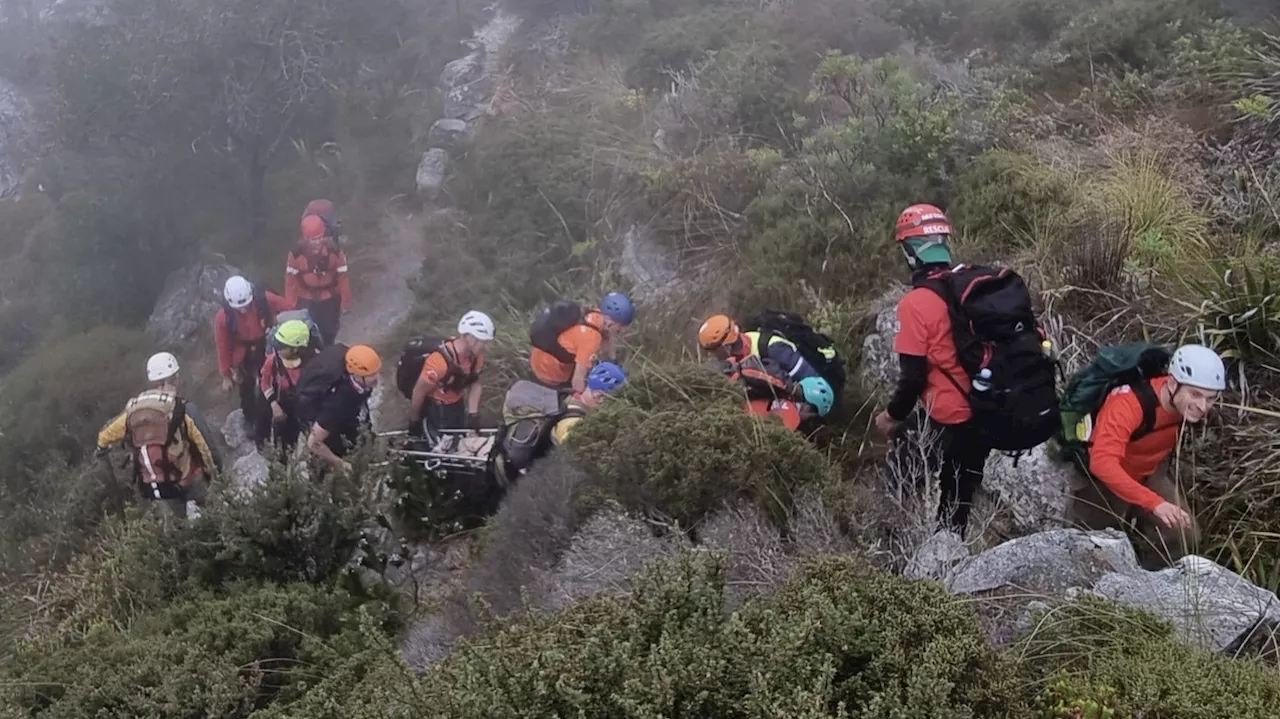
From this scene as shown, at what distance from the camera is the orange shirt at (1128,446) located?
3.68m

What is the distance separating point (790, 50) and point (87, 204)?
43.3 feet

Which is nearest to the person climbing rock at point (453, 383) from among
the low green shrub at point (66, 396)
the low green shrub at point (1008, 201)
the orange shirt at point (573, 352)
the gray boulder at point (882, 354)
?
the orange shirt at point (573, 352)

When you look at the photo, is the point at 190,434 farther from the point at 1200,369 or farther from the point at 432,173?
the point at 432,173

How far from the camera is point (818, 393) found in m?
5.26

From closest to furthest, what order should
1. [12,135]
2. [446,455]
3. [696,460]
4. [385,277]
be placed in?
[696,460] → [446,455] → [385,277] → [12,135]

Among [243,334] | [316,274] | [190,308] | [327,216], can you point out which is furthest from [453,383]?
[190,308]

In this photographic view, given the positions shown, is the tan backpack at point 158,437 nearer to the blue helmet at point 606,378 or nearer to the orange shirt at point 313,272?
the blue helmet at point 606,378

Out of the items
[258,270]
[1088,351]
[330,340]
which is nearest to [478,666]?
[1088,351]

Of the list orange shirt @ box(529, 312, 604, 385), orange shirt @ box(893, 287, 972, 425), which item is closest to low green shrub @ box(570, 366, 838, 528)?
orange shirt @ box(893, 287, 972, 425)

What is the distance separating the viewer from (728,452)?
4.61m

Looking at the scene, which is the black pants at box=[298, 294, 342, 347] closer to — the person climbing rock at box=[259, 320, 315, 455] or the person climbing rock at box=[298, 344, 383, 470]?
the person climbing rock at box=[259, 320, 315, 455]

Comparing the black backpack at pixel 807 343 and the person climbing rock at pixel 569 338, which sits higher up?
the black backpack at pixel 807 343

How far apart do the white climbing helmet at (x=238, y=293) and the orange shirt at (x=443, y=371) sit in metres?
2.72

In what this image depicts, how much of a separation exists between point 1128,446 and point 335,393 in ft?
16.9
